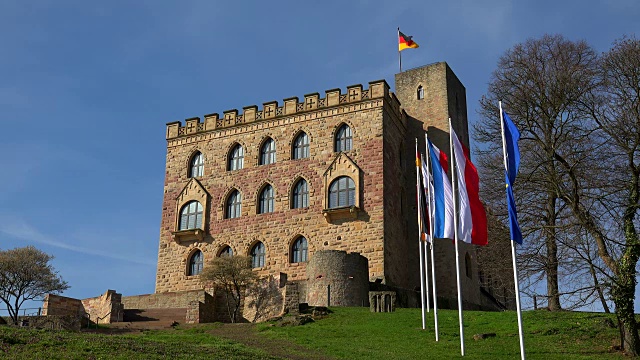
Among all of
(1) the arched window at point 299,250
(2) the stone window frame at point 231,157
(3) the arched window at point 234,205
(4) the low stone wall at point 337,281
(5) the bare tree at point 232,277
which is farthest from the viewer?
(2) the stone window frame at point 231,157

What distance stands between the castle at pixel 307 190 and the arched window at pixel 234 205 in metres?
0.06

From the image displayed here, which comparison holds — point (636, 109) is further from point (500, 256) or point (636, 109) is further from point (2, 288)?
point (2, 288)

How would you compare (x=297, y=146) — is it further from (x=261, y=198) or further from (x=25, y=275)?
(x=25, y=275)

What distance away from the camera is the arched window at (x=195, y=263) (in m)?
41.8

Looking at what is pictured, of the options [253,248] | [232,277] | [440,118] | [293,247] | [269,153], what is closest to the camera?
[232,277]

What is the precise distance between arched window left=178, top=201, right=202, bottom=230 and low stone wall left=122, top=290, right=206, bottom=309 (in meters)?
5.09

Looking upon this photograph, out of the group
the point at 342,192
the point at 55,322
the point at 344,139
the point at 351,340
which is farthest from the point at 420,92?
the point at 55,322

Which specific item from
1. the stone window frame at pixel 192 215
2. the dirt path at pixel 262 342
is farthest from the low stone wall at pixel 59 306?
the stone window frame at pixel 192 215

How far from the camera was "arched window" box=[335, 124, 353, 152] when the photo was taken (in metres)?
40.7

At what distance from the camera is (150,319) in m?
34.3

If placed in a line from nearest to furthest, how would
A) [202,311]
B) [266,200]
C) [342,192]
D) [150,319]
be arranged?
[202,311] → [150,319] → [342,192] → [266,200]

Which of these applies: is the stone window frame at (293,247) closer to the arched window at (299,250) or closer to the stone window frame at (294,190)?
the arched window at (299,250)

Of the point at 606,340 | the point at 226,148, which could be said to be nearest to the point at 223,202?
the point at 226,148

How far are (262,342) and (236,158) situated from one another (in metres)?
20.2
